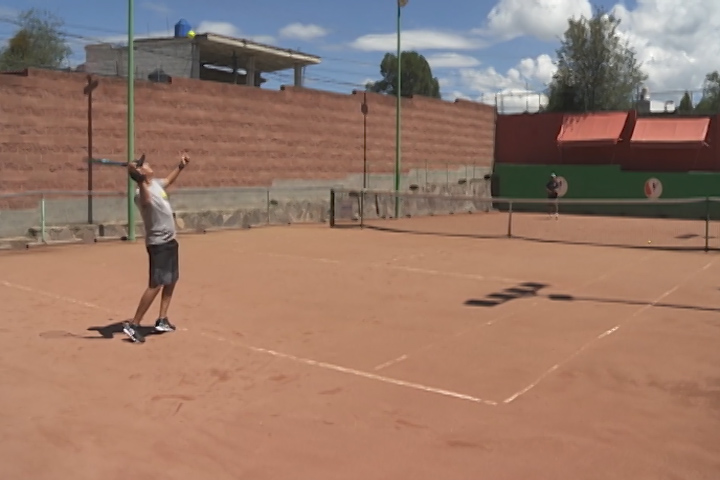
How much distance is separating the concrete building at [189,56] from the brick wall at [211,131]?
1198cm

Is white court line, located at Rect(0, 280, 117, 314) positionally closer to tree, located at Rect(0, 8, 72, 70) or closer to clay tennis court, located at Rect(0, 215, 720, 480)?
clay tennis court, located at Rect(0, 215, 720, 480)

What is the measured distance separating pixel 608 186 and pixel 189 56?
22718 mm

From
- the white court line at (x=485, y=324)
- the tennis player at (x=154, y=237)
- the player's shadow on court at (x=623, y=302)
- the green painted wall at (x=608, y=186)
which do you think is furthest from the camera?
the green painted wall at (x=608, y=186)

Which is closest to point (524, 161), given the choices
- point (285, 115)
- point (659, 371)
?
point (285, 115)

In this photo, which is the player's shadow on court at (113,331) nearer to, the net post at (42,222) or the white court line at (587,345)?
the white court line at (587,345)

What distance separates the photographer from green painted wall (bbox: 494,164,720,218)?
33016 millimetres

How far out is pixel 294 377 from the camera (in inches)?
275

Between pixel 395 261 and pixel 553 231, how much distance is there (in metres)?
10.4

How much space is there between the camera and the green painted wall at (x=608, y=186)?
33.0m

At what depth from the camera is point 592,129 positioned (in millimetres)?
37406

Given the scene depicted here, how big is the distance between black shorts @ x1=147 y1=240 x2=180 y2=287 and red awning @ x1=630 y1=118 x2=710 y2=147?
1246 inches

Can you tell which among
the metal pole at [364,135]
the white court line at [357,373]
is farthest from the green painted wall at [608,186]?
the white court line at [357,373]

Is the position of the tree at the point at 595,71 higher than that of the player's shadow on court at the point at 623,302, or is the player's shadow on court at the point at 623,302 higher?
the tree at the point at 595,71

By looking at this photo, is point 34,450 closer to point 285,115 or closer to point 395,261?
point 395,261
